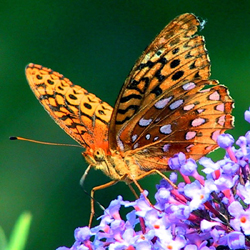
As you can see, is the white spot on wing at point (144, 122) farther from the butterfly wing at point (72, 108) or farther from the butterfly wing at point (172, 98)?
the butterfly wing at point (72, 108)

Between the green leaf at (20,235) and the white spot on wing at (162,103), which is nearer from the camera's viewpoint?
the green leaf at (20,235)

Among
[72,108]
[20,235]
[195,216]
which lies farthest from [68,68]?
[195,216]

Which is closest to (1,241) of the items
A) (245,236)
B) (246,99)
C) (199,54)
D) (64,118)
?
(64,118)

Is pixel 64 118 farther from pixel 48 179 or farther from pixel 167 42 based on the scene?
pixel 48 179

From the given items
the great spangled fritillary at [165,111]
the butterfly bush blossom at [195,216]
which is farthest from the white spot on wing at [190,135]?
the butterfly bush blossom at [195,216]

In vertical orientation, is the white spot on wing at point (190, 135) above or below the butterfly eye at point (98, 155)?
above

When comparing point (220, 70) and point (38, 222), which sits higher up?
point (220, 70)

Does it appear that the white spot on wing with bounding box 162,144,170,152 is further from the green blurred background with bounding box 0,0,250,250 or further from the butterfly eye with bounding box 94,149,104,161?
the green blurred background with bounding box 0,0,250,250

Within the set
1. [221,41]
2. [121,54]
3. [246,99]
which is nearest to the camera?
[246,99]
